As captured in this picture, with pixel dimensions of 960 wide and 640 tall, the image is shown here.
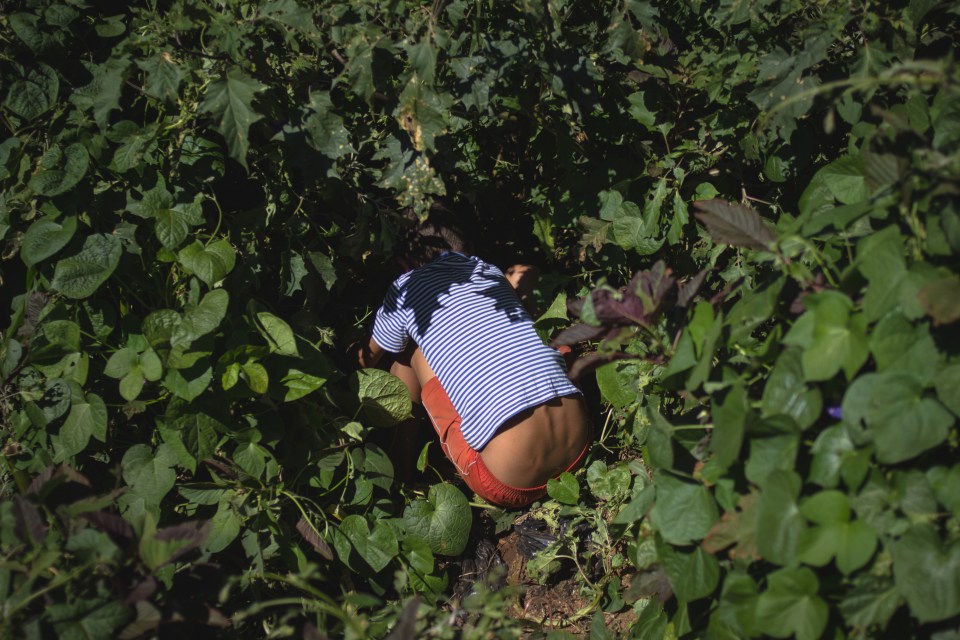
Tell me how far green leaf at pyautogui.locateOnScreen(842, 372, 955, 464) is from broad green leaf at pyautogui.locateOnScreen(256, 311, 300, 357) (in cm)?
148

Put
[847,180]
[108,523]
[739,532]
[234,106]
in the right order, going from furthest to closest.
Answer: [234,106] < [847,180] < [108,523] < [739,532]

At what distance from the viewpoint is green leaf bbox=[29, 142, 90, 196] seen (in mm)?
1967

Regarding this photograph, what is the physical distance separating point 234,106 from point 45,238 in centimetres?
67

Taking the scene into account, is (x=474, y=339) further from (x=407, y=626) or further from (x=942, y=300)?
(x=942, y=300)

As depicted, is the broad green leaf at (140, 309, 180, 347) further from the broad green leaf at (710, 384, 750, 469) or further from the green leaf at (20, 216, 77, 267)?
the broad green leaf at (710, 384, 750, 469)

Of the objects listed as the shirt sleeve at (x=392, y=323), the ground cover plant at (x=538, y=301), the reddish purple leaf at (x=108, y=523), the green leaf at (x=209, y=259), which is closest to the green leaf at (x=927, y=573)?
the ground cover plant at (x=538, y=301)

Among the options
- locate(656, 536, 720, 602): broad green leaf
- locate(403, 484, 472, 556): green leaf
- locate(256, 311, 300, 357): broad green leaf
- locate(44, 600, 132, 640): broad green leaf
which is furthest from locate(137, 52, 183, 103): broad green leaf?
locate(656, 536, 720, 602): broad green leaf

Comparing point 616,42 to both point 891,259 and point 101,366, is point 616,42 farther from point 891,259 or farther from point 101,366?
point 101,366

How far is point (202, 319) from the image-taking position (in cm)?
196

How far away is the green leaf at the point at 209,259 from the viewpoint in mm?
2016

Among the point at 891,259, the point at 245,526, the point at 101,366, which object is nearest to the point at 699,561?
the point at 891,259

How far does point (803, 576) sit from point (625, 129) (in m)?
1.66

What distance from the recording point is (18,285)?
2.28 metres

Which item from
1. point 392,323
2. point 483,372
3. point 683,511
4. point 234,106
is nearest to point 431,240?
point 392,323
